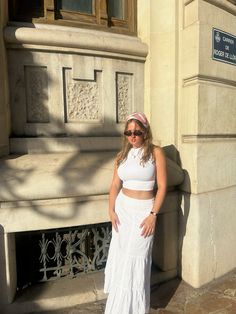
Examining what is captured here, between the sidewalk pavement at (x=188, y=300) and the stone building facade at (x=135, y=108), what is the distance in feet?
0.42

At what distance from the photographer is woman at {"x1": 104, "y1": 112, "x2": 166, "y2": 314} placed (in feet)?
8.06

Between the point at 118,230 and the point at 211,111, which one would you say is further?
the point at 211,111

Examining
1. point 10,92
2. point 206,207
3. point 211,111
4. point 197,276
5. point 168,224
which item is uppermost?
point 10,92

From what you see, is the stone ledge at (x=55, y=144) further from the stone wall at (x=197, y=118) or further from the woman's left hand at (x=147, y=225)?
the woman's left hand at (x=147, y=225)

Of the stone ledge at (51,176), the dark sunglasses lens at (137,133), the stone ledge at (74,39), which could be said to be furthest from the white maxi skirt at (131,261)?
the stone ledge at (74,39)

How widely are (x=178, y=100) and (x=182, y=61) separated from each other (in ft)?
1.47

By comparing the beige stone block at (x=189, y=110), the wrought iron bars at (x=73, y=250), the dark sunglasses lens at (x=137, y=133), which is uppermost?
the beige stone block at (x=189, y=110)

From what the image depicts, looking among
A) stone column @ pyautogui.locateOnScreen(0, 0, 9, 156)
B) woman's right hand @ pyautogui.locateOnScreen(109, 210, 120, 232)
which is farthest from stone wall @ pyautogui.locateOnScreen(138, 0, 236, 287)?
stone column @ pyautogui.locateOnScreen(0, 0, 9, 156)

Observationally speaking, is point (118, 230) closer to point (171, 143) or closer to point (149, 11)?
point (171, 143)


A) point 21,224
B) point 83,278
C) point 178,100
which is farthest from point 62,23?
point 83,278

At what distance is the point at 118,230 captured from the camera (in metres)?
2.60

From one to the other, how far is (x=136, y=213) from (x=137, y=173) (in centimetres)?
35

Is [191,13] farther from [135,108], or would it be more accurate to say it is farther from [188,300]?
[188,300]

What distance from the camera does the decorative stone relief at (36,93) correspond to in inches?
130
